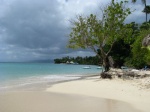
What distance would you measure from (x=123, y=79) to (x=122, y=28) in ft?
32.2

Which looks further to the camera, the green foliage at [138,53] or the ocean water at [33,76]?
the green foliage at [138,53]

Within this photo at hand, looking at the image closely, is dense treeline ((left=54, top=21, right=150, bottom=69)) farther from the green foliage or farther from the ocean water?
the ocean water

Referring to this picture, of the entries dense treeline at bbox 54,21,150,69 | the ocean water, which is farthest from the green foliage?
the ocean water

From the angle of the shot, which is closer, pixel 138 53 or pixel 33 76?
pixel 33 76

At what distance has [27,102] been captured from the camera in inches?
470

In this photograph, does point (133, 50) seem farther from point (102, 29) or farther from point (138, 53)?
point (102, 29)

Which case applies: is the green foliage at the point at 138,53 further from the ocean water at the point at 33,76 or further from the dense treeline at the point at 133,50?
the ocean water at the point at 33,76

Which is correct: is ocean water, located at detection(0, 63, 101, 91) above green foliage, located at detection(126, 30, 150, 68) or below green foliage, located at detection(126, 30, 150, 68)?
below

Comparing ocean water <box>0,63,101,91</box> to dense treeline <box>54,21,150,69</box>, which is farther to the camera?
dense treeline <box>54,21,150,69</box>

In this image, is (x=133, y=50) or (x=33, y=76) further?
(x=133, y=50)

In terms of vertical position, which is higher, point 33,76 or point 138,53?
point 138,53

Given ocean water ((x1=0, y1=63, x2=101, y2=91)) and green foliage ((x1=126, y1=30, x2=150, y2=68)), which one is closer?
ocean water ((x1=0, y1=63, x2=101, y2=91))

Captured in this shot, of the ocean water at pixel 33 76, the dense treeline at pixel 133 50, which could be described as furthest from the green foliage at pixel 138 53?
the ocean water at pixel 33 76

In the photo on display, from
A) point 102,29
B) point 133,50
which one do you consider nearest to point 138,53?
point 133,50
